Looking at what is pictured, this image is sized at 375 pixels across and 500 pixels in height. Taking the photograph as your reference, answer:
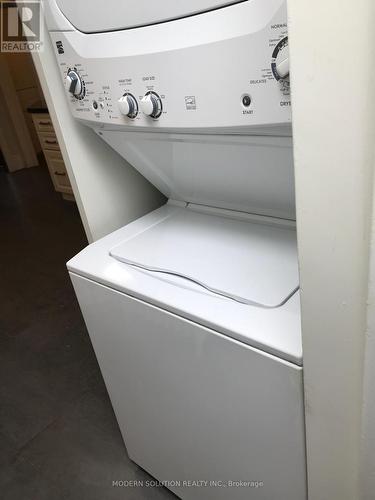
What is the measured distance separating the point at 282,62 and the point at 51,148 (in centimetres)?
358

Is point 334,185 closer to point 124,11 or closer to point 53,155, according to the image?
point 124,11

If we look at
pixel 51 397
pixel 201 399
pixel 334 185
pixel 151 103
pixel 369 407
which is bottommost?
pixel 51 397

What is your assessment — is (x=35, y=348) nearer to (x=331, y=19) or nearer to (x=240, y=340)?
(x=240, y=340)

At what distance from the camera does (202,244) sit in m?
1.00

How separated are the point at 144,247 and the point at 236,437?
1.69 ft

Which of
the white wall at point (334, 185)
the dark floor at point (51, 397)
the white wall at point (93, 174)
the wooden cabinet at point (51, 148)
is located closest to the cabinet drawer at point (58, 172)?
the wooden cabinet at point (51, 148)

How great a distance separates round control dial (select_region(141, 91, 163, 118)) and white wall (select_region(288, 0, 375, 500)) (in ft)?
1.40

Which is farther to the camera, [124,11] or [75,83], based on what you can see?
[75,83]

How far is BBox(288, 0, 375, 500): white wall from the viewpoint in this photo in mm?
373

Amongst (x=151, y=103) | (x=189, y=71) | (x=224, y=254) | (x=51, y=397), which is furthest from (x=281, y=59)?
(x=51, y=397)

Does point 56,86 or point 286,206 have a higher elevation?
point 56,86

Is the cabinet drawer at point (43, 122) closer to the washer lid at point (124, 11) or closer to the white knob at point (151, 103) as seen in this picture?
the washer lid at point (124, 11)

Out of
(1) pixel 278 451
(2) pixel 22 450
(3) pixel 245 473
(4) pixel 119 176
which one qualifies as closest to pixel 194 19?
(4) pixel 119 176

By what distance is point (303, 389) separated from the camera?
0.65 meters
